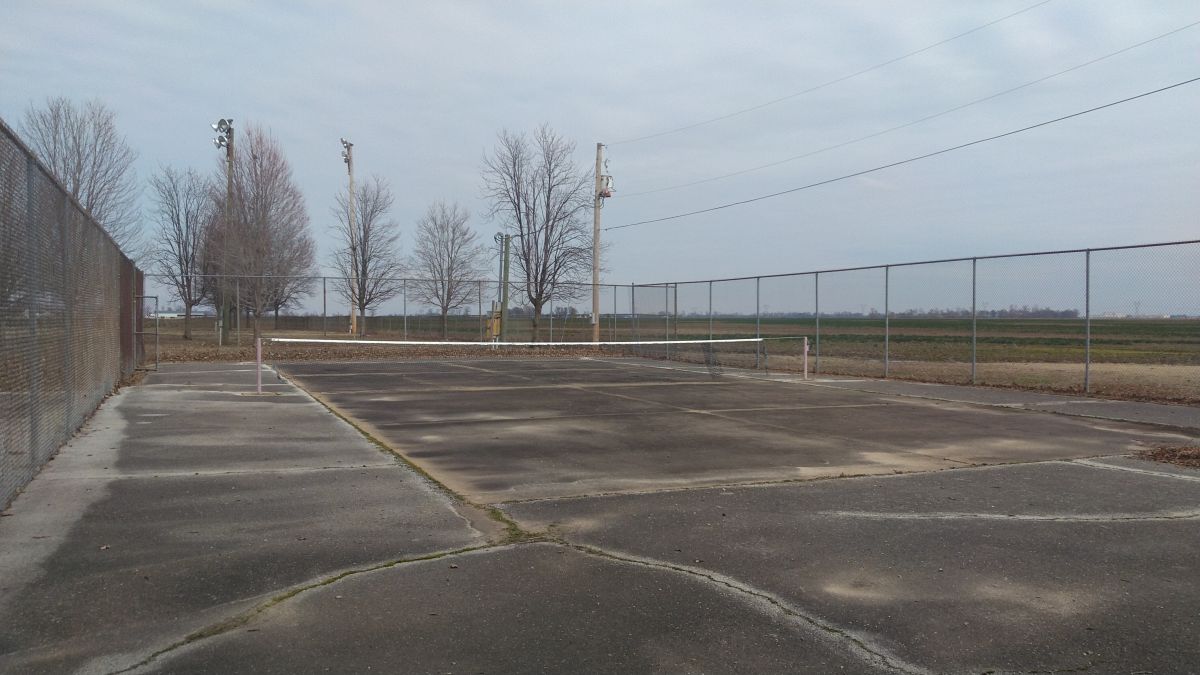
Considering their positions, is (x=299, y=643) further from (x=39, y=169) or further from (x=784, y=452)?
(x=784, y=452)

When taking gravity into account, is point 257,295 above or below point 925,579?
above

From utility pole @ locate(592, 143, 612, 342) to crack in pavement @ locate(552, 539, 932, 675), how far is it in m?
27.5

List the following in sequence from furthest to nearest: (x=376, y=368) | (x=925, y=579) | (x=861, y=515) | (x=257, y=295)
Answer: (x=257, y=295)
(x=376, y=368)
(x=861, y=515)
(x=925, y=579)

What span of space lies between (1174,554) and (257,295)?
28.8 meters

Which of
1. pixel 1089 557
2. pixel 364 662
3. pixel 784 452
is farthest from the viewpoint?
pixel 784 452

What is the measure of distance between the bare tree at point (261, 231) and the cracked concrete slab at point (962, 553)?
1063 inches

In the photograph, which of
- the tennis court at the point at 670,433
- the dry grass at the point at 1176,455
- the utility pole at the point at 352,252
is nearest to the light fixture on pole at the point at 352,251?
the utility pole at the point at 352,252

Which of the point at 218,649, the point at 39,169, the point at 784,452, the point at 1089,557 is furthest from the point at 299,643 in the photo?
the point at 784,452

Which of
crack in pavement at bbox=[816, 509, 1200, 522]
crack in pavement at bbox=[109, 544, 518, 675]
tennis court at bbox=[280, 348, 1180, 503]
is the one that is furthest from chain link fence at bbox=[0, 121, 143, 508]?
crack in pavement at bbox=[816, 509, 1200, 522]

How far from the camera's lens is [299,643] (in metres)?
3.64

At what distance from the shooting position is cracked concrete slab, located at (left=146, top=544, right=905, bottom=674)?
3.49 metres

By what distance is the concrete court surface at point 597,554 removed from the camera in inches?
144

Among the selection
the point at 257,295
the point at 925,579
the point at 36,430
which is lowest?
the point at 925,579

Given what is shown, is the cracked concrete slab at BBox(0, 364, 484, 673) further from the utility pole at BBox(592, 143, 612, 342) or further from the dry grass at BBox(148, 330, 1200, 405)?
the utility pole at BBox(592, 143, 612, 342)
